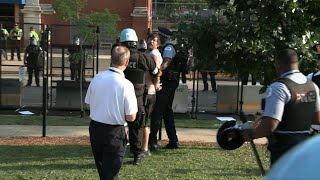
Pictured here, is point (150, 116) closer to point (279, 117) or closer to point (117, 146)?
point (117, 146)

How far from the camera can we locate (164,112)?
8.55m

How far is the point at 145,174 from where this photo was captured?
6902mm

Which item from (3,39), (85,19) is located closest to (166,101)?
(85,19)

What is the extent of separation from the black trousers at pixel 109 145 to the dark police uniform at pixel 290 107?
5.15ft

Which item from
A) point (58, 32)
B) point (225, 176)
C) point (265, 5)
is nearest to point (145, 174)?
point (225, 176)

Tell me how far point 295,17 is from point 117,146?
3748mm

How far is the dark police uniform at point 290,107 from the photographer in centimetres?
416

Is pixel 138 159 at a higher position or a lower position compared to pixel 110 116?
lower

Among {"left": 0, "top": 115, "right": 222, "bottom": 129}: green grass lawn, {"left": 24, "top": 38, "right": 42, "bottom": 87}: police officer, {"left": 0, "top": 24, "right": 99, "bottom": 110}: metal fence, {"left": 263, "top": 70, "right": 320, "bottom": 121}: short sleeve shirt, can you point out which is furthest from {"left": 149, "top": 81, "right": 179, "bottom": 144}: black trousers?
{"left": 24, "top": 38, "right": 42, "bottom": 87}: police officer

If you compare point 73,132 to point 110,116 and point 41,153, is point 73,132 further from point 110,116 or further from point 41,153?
point 110,116

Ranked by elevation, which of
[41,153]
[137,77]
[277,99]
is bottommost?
[41,153]

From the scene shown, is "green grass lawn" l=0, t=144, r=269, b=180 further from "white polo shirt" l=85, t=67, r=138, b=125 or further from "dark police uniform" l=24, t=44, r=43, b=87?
"dark police uniform" l=24, t=44, r=43, b=87

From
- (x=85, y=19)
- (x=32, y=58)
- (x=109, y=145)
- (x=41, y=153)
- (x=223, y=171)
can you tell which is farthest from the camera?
(x=32, y=58)

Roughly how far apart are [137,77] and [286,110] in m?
3.37
